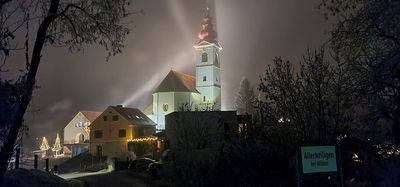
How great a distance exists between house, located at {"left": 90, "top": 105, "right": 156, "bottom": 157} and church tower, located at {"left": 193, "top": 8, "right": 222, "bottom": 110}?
102 ft

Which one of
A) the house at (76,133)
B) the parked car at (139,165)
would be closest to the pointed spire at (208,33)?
the house at (76,133)

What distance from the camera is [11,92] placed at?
35.3 feet

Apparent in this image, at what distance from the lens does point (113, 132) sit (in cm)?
7225

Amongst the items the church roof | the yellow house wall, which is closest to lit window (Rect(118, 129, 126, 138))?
the yellow house wall

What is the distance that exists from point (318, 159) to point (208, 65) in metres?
94.8

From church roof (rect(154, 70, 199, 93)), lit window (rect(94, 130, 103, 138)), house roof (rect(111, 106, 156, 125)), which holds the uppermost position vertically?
church roof (rect(154, 70, 199, 93))

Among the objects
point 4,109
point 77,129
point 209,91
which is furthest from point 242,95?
point 4,109

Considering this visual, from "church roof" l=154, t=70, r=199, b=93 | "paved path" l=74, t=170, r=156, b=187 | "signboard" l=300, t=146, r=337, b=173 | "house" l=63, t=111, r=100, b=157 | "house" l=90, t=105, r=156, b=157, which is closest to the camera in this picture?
"signboard" l=300, t=146, r=337, b=173

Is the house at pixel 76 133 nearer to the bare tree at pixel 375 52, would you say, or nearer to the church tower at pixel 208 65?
the church tower at pixel 208 65

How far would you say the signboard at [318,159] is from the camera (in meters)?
11.1

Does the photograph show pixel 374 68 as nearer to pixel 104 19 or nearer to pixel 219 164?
pixel 219 164

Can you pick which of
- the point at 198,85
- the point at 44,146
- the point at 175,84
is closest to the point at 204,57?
the point at 198,85

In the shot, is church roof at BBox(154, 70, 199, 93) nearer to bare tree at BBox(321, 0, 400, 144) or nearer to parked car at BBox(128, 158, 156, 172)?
parked car at BBox(128, 158, 156, 172)

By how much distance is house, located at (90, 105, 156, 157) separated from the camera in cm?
7100
